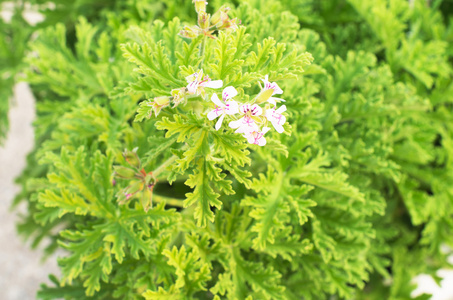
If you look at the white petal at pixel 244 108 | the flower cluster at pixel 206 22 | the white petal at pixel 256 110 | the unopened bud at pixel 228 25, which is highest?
the flower cluster at pixel 206 22

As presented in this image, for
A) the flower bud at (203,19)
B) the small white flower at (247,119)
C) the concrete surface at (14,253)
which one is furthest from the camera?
the concrete surface at (14,253)

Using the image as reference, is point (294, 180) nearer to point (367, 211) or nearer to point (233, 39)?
point (367, 211)

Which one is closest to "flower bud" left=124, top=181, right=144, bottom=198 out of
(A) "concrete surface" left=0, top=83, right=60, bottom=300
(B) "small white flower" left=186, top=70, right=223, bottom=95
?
(B) "small white flower" left=186, top=70, right=223, bottom=95

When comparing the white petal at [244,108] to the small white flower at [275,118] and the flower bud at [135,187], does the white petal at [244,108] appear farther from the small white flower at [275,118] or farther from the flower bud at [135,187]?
the flower bud at [135,187]

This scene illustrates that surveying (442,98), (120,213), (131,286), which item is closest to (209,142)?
(120,213)

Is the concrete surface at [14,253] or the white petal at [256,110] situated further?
the concrete surface at [14,253]

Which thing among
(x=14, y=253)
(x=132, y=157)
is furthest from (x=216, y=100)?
(x=14, y=253)

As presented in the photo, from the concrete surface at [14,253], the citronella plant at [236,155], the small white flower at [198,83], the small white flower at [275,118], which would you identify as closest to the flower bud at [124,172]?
the citronella plant at [236,155]

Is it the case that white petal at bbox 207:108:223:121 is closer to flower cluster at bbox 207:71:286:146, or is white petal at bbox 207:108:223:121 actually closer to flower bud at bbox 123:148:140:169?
flower cluster at bbox 207:71:286:146

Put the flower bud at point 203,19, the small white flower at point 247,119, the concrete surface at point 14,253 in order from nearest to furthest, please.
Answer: the small white flower at point 247,119 → the flower bud at point 203,19 → the concrete surface at point 14,253

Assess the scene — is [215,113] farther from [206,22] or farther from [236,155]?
[206,22]
